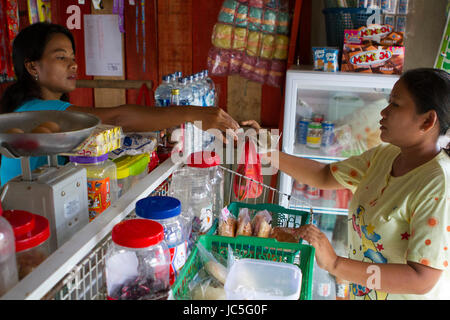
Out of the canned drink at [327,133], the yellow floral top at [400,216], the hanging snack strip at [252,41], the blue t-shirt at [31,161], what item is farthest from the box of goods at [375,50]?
the blue t-shirt at [31,161]

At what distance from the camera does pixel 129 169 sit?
1406mm

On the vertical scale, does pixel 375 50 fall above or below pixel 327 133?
above

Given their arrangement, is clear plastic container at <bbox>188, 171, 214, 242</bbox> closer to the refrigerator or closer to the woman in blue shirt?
the woman in blue shirt

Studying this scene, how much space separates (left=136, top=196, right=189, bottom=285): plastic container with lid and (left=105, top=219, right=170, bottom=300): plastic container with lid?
8 cm

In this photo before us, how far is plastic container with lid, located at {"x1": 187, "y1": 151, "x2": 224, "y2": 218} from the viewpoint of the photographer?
5.17 ft

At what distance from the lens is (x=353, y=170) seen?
6.06ft

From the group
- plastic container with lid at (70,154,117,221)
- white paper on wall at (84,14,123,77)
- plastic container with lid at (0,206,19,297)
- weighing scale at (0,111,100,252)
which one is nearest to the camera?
plastic container with lid at (0,206,19,297)

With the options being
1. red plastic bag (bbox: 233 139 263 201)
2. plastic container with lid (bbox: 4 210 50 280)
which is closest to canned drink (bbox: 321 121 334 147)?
red plastic bag (bbox: 233 139 263 201)

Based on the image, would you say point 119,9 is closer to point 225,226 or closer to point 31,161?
point 31,161

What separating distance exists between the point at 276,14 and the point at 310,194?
1436 millimetres

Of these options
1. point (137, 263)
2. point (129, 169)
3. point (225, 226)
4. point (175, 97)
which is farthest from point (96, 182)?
point (175, 97)

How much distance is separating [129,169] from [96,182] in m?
0.18

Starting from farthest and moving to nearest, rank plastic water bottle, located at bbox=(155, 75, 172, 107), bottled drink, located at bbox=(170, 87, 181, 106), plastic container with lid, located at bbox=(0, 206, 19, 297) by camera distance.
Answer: plastic water bottle, located at bbox=(155, 75, 172, 107), bottled drink, located at bbox=(170, 87, 181, 106), plastic container with lid, located at bbox=(0, 206, 19, 297)

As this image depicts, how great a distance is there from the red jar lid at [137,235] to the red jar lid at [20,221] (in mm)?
176
